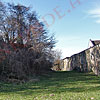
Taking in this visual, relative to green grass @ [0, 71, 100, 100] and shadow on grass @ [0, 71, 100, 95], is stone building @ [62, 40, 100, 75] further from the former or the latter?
green grass @ [0, 71, 100, 100]

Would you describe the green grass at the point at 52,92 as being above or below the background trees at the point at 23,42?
below

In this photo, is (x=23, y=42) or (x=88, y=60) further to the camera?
(x=88, y=60)

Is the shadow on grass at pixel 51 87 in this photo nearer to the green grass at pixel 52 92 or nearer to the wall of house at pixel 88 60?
the green grass at pixel 52 92

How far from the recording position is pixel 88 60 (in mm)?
20359

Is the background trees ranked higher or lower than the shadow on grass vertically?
higher

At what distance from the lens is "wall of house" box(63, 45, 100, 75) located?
16914mm

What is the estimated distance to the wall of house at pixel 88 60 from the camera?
16.9 metres

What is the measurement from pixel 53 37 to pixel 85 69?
24.9 feet

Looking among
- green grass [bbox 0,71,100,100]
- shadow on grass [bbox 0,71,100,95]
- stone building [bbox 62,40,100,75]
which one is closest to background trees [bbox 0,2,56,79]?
shadow on grass [bbox 0,71,100,95]

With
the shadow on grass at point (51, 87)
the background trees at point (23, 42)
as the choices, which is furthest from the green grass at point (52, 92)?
the background trees at point (23, 42)

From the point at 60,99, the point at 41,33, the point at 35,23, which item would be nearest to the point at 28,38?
the point at 41,33

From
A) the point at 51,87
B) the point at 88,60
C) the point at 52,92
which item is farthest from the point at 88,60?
the point at 52,92

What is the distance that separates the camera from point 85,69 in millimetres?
21297

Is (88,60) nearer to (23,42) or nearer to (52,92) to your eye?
(23,42)
